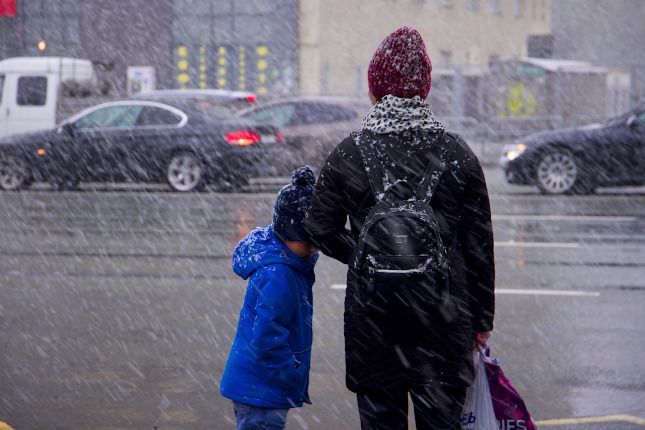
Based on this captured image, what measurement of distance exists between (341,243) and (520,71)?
26581 millimetres

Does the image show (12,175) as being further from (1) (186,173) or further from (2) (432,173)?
(2) (432,173)

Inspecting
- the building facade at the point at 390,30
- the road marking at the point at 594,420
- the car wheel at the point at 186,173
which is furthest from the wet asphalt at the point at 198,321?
the building facade at the point at 390,30

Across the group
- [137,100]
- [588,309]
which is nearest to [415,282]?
[588,309]

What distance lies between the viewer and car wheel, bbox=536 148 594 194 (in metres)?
17.2

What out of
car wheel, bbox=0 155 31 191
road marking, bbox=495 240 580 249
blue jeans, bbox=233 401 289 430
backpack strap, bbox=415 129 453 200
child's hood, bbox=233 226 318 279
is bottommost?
car wheel, bbox=0 155 31 191

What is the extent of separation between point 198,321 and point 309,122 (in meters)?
12.3

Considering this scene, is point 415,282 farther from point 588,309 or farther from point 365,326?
point 588,309

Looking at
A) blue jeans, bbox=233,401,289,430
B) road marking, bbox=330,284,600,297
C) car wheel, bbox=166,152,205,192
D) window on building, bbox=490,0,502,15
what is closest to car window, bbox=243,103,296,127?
car wheel, bbox=166,152,205,192

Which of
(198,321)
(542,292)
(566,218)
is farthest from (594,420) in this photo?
(566,218)

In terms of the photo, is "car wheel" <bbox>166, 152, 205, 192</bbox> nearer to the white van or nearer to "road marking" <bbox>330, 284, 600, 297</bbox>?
the white van

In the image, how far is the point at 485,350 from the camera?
342 cm

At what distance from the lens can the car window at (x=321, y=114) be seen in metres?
19.7

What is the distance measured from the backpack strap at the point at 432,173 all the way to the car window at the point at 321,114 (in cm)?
1646

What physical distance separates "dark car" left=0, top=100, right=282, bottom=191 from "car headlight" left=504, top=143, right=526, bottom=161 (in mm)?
3933
